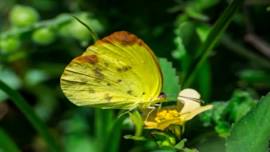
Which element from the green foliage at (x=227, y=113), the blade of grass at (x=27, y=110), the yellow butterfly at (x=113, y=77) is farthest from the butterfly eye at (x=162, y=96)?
the blade of grass at (x=27, y=110)

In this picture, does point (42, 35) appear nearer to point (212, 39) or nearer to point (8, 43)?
point (8, 43)

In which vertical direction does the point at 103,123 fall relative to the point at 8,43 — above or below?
below

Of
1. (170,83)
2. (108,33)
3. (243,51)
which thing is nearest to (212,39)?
(170,83)

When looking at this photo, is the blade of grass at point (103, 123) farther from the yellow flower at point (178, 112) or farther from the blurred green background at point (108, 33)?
the yellow flower at point (178, 112)

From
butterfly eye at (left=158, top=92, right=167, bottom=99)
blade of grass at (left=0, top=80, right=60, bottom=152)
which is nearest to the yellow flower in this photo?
butterfly eye at (left=158, top=92, right=167, bottom=99)

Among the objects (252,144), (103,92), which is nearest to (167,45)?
(103,92)

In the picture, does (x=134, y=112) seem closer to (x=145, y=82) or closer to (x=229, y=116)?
(x=145, y=82)
